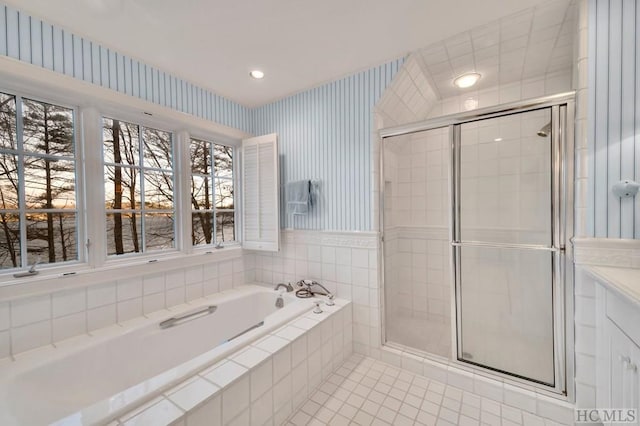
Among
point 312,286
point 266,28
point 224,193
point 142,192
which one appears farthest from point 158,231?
point 266,28

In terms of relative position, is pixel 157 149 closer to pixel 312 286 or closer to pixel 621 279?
pixel 312 286

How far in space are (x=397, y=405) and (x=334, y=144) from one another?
203cm

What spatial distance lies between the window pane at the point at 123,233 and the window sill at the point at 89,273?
11 centimetres

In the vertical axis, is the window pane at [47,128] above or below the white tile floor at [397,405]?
above

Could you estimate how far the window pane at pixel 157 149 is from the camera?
2164 millimetres

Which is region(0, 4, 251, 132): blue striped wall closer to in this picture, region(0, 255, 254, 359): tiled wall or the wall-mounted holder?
region(0, 255, 254, 359): tiled wall

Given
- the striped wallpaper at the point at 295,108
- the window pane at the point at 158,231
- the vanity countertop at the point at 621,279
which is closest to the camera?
the vanity countertop at the point at 621,279

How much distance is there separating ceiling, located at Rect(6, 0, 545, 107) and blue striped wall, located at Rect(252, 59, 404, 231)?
0.19m

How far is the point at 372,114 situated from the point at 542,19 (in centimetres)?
116

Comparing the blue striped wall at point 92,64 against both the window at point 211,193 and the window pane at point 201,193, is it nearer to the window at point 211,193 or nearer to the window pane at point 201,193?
the window at point 211,193

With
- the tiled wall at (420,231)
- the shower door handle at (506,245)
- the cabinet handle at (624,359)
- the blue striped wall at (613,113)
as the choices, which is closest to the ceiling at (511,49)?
the blue striped wall at (613,113)

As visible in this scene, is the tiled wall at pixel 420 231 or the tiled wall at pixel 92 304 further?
the tiled wall at pixel 420 231

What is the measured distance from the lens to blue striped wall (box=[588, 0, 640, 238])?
1291 mm

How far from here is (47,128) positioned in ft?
5.45
